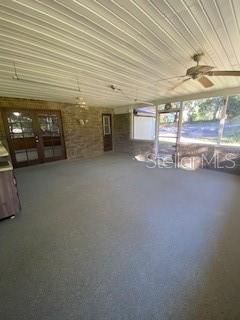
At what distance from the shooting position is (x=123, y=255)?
178cm

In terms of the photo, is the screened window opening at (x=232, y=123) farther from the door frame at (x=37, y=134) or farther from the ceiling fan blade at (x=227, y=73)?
the door frame at (x=37, y=134)

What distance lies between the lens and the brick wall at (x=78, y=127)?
557cm

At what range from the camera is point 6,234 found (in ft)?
7.12

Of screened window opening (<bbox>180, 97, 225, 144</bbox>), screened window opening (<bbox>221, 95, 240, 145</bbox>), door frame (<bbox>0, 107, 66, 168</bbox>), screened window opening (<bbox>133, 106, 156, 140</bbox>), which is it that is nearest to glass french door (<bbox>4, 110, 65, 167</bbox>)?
door frame (<bbox>0, 107, 66, 168</bbox>)

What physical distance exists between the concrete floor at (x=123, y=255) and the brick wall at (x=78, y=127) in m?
3.33

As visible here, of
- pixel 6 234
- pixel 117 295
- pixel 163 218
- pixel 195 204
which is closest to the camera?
pixel 117 295

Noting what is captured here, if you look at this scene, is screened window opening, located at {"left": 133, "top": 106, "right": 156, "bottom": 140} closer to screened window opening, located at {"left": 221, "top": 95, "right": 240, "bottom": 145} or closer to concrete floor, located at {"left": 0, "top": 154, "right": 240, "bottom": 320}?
screened window opening, located at {"left": 221, "top": 95, "right": 240, "bottom": 145}

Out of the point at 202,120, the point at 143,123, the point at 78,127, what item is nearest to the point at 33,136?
the point at 78,127

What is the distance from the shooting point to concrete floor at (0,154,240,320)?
1.28m

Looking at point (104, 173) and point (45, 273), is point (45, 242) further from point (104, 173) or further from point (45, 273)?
point (104, 173)

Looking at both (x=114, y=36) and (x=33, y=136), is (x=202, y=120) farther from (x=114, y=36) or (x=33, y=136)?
(x=33, y=136)

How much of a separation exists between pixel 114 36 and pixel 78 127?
517 centimetres

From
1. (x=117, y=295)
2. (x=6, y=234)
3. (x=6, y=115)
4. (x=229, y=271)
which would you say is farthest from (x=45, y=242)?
(x=6, y=115)

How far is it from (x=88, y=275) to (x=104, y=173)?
3.34m
